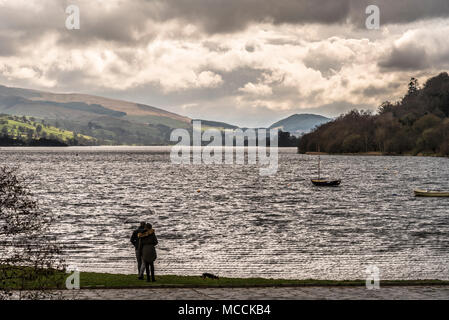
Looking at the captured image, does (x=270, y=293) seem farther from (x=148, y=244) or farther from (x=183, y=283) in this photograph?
(x=148, y=244)

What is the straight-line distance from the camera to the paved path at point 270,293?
53.5ft

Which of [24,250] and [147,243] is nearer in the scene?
[24,250]

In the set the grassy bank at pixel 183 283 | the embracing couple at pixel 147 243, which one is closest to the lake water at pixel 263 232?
the grassy bank at pixel 183 283

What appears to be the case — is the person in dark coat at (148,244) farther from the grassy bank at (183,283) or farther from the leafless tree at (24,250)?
the leafless tree at (24,250)

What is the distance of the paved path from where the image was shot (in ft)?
53.5

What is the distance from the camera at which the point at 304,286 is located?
18656mm

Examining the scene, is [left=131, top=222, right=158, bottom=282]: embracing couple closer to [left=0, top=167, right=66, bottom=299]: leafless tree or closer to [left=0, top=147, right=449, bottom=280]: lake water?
[left=0, top=167, right=66, bottom=299]: leafless tree

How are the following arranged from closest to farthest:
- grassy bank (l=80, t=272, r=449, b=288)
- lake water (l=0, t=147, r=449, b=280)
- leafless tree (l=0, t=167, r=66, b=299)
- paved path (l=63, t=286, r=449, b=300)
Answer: leafless tree (l=0, t=167, r=66, b=299) < paved path (l=63, t=286, r=449, b=300) < grassy bank (l=80, t=272, r=449, b=288) < lake water (l=0, t=147, r=449, b=280)

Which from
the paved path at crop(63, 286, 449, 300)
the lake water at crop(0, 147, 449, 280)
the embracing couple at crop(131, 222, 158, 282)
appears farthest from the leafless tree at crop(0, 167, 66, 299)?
the lake water at crop(0, 147, 449, 280)

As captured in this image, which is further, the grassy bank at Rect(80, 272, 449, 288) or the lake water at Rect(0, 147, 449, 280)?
the lake water at Rect(0, 147, 449, 280)

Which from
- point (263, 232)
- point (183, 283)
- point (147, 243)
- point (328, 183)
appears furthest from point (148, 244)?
point (328, 183)

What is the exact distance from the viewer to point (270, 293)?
1711 centimetres
